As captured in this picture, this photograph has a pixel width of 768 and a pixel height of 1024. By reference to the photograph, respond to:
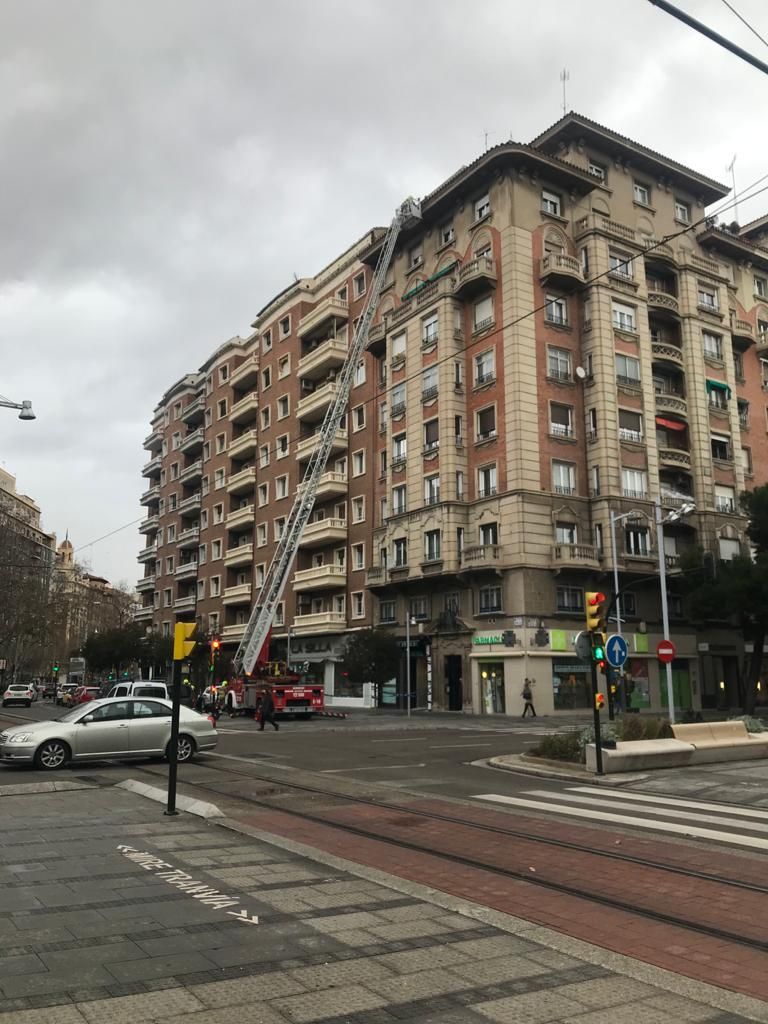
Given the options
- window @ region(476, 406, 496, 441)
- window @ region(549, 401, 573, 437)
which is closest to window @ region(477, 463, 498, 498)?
window @ region(476, 406, 496, 441)

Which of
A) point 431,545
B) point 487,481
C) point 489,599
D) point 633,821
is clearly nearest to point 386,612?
point 431,545

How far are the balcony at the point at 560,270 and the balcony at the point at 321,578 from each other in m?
19.5

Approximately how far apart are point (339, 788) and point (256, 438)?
48.5m

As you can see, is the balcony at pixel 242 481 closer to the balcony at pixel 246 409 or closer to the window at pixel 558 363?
the balcony at pixel 246 409

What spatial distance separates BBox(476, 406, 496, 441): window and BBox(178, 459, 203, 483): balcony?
3586 centimetres

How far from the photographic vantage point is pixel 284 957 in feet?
17.6

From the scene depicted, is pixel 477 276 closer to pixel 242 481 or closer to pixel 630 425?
pixel 630 425

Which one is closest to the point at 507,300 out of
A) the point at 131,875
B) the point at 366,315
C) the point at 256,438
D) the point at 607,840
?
the point at 366,315

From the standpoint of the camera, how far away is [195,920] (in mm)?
6117

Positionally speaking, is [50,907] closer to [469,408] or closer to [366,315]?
[469,408]

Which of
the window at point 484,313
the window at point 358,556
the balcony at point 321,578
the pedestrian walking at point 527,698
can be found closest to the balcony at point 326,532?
the window at point 358,556

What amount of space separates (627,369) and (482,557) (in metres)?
12.2

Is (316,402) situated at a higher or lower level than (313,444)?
higher

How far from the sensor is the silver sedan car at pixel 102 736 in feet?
52.9
